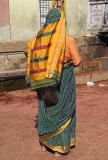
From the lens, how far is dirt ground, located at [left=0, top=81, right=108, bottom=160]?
504 centimetres

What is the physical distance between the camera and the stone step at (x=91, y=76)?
10.6 metres

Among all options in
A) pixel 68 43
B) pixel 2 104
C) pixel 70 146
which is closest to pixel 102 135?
pixel 70 146

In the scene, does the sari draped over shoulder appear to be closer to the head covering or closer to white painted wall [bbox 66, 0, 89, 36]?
the head covering

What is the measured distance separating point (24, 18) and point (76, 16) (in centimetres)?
204

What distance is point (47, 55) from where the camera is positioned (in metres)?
4.43

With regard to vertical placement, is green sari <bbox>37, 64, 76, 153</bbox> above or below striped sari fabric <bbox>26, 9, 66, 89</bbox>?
below

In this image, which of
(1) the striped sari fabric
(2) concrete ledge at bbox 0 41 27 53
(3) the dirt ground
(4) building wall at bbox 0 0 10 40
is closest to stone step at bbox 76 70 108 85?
(3) the dirt ground

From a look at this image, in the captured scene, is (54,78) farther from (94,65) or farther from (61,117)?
(94,65)

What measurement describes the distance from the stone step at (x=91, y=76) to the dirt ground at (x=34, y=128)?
3.31 ft

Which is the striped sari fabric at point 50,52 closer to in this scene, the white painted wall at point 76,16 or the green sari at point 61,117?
the green sari at point 61,117

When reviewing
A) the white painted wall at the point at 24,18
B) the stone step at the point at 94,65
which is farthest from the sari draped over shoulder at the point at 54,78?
the stone step at the point at 94,65

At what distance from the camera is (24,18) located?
1091 cm

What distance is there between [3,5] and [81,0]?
9.70ft

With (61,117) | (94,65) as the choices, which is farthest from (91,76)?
(61,117)
